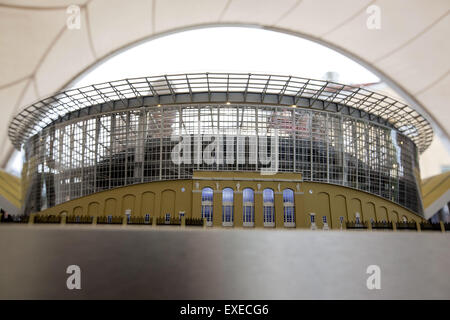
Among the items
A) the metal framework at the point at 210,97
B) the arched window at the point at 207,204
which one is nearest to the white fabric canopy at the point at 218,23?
the metal framework at the point at 210,97

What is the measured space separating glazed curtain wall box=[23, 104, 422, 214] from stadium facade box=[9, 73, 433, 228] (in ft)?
0.36

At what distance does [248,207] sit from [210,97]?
1259 centimetres

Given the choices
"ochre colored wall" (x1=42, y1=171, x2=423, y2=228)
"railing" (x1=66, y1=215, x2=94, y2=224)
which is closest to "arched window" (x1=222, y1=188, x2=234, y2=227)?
"ochre colored wall" (x1=42, y1=171, x2=423, y2=228)

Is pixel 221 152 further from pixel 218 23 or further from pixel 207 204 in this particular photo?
pixel 218 23

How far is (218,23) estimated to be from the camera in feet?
137

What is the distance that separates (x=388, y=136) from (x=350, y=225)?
25304mm

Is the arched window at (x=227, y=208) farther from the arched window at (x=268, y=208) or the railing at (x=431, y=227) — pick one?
the railing at (x=431, y=227)

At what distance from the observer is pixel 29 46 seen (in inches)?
1399

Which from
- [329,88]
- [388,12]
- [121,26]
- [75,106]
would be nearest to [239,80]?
[329,88]

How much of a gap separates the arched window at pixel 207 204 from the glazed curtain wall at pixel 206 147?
9.48 feet

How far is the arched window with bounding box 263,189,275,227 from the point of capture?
118 feet

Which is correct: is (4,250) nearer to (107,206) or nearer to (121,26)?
(107,206)
